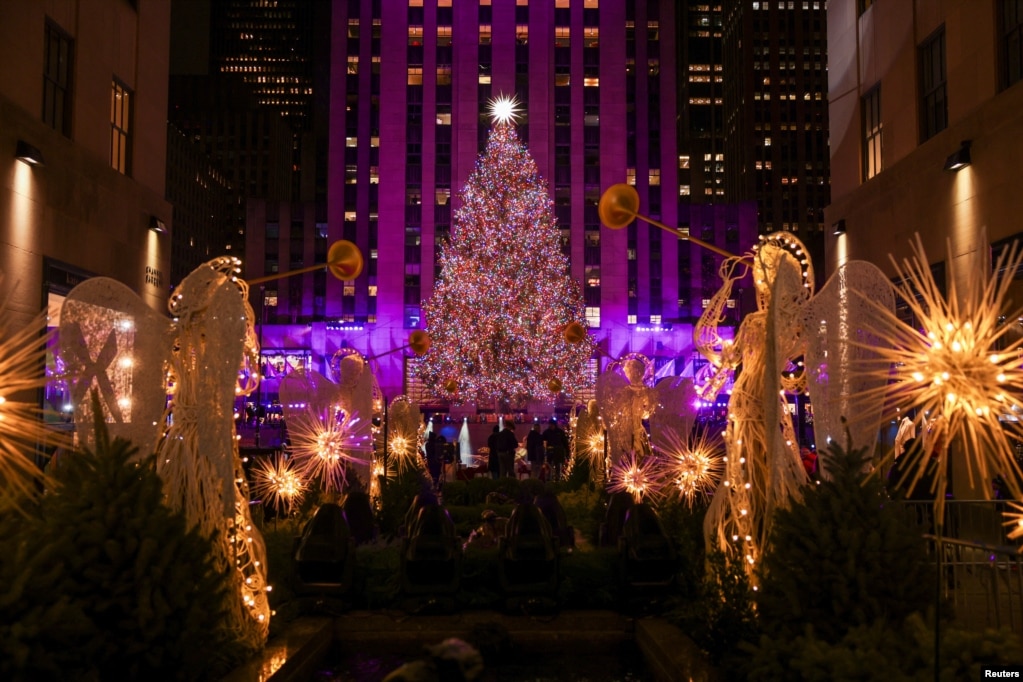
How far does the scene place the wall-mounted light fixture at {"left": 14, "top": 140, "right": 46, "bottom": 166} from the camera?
16047 mm

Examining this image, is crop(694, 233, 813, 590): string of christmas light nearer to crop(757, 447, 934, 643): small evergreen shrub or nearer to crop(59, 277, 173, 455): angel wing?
crop(757, 447, 934, 643): small evergreen shrub

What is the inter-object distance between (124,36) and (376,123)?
5103 centimetres

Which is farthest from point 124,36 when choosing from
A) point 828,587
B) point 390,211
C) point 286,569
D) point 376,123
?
point 376,123

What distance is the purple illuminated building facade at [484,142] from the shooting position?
6638 centimetres

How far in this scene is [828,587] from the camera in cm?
605

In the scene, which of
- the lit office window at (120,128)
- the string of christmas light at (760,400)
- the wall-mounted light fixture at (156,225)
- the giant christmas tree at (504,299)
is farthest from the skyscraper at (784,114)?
the string of christmas light at (760,400)

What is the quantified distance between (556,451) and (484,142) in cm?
4742

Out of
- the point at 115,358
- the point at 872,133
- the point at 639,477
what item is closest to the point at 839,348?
the point at 115,358

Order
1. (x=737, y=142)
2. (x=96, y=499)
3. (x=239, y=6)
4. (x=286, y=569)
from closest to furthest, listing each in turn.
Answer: (x=96, y=499), (x=286, y=569), (x=737, y=142), (x=239, y=6)

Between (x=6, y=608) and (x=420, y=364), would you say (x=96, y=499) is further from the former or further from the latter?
(x=420, y=364)

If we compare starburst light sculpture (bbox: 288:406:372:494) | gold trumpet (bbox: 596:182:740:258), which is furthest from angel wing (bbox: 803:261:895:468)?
starburst light sculpture (bbox: 288:406:372:494)

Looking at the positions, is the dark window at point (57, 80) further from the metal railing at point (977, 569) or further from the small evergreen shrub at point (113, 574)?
the metal railing at point (977, 569)

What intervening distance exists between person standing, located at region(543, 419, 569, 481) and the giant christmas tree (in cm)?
1695

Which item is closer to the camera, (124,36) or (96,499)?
(96,499)
